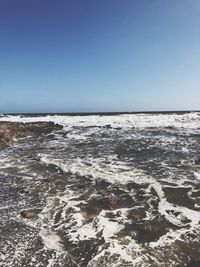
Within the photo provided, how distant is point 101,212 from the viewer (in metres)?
7.93

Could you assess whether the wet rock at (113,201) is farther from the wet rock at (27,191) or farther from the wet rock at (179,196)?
the wet rock at (27,191)

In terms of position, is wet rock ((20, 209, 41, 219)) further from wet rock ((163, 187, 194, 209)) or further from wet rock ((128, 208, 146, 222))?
wet rock ((163, 187, 194, 209))

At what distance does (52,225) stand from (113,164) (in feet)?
21.9

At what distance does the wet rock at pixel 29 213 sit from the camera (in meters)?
7.58

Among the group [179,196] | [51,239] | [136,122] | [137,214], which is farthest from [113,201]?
[136,122]

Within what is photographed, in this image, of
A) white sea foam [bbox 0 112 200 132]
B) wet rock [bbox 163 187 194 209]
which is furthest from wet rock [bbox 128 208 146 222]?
white sea foam [bbox 0 112 200 132]

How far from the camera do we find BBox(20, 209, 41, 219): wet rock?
298 inches

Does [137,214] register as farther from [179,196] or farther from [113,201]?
[179,196]

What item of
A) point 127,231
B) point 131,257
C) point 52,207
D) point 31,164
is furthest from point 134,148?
point 131,257

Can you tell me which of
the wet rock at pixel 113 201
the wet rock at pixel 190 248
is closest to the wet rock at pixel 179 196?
the wet rock at pixel 113 201

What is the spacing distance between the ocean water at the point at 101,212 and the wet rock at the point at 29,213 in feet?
0.24

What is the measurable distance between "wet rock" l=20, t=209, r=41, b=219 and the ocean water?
7 cm

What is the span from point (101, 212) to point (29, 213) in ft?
5.74

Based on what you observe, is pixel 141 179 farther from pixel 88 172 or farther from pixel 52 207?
pixel 52 207
